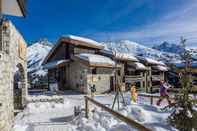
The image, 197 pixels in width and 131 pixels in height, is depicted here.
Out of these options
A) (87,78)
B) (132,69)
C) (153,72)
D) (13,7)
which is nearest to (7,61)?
(13,7)

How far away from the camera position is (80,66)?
26859 millimetres

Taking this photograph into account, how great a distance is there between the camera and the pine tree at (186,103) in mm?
8461

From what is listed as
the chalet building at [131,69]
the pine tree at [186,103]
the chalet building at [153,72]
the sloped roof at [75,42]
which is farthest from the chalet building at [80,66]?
the pine tree at [186,103]

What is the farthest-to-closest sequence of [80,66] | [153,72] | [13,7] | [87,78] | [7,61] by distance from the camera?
[153,72], [80,66], [87,78], [13,7], [7,61]

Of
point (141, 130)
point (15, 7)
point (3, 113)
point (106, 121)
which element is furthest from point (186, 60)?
point (15, 7)

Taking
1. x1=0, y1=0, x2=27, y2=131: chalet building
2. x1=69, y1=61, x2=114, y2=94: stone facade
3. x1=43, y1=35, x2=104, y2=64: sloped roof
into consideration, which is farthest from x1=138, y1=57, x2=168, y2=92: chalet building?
x1=0, y1=0, x2=27, y2=131: chalet building

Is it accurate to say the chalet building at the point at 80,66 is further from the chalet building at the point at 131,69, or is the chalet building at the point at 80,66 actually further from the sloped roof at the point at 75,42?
the chalet building at the point at 131,69

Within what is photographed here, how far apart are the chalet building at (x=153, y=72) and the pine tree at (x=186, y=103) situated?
23152 millimetres

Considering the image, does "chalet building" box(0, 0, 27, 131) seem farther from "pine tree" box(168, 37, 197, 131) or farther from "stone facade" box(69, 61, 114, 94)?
"stone facade" box(69, 61, 114, 94)

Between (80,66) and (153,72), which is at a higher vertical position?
(80,66)

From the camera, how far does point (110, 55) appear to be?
102ft

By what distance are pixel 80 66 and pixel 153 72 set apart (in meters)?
15.0

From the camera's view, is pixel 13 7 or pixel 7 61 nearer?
pixel 7 61

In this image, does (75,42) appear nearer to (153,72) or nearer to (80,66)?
(80,66)
